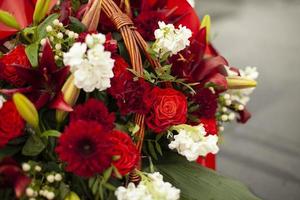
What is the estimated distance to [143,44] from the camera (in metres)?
0.70

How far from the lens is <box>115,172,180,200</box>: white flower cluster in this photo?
0.56 m

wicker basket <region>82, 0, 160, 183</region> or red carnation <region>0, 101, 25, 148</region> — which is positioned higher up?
wicker basket <region>82, 0, 160, 183</region>

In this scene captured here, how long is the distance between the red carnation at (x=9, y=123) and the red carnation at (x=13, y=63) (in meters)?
0.05

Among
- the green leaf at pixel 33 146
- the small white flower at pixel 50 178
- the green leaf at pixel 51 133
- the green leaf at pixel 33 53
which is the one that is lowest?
the small white flower at pixel 50 178

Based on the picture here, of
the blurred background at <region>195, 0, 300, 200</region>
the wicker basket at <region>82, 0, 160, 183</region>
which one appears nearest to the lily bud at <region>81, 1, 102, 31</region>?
the wicker basket at <region>82, 0, 160, 183</region>

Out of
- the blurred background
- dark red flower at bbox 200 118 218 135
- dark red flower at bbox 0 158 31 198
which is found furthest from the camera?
the blurred background

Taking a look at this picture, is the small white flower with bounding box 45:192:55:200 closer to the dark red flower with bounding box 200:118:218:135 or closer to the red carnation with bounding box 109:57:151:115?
the red carnation with bounding box 109:57:151:115

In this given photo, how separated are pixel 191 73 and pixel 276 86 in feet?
3.69

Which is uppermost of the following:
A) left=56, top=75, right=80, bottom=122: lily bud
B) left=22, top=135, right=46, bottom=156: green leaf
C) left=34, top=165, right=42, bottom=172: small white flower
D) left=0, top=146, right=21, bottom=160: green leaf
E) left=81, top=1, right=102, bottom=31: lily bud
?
left=81, top=1, right=102, bottom=31: lily bud

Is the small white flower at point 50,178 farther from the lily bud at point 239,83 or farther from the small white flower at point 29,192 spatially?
the lily bud at point 239,83

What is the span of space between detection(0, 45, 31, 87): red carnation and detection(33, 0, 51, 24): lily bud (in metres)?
0.07

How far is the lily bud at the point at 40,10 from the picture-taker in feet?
2.29

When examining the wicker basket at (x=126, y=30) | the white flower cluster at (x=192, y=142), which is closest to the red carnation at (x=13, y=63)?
the wicker basket at (x=126, y=30)

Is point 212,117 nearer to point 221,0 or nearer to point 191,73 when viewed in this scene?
point 191,73
